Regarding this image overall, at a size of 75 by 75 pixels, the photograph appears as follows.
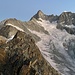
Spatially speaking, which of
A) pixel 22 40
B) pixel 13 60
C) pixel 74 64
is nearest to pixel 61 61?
pixel 74 64

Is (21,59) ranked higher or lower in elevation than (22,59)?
higher

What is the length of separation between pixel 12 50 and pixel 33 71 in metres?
14.9

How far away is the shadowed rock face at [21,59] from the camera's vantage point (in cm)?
8419

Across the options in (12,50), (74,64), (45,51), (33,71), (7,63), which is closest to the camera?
(33,71)

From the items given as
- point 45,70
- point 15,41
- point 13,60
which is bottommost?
point 45,70

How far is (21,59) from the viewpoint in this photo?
88500 millimetres

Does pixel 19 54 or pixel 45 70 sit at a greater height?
pixel 19 54

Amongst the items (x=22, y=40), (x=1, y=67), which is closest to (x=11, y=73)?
(x=1, y=67)

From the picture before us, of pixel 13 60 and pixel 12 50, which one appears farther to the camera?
pixel 12 50

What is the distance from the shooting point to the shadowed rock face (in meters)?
84.2

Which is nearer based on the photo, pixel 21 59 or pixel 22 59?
pixel 22 59

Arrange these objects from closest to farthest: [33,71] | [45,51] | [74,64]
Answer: [33,71]
[74,64]
[45,51]

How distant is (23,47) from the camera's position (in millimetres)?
97312

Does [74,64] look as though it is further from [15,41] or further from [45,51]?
[15,41]
